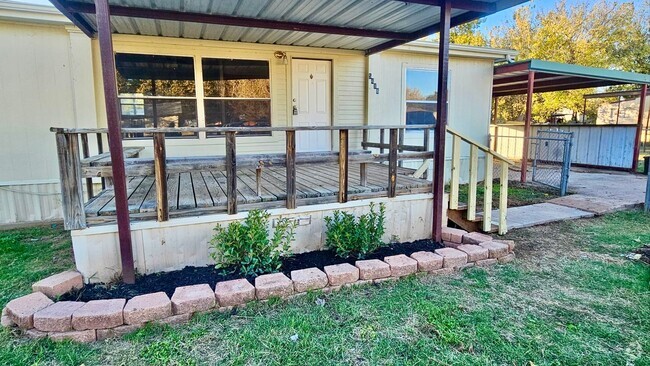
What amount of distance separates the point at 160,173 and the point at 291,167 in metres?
1.12

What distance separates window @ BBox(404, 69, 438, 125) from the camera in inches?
285

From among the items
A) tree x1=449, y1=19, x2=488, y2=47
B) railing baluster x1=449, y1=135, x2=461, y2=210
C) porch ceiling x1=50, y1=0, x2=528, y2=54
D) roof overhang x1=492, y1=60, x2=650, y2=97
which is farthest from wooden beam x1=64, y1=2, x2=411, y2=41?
tree x1=449, y1=19, x2=488, y2=47

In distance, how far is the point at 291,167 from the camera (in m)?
3.43

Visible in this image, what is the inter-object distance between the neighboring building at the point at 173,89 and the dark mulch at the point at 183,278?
3.02 metres

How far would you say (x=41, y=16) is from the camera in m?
4.70

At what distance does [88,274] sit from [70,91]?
341 cm

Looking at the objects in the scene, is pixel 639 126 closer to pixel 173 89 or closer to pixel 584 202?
pixel 584 202

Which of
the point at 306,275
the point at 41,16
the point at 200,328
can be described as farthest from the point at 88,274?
the point at 41,16

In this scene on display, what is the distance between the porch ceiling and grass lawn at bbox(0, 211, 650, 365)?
276cm

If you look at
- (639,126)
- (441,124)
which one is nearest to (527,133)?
(639,126)

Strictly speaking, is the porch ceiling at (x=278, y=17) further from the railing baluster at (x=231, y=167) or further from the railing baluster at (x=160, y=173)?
the railing baluster at (x=160, y=173)

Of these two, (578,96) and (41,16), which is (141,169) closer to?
(41,16)

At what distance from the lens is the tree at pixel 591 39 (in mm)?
17859

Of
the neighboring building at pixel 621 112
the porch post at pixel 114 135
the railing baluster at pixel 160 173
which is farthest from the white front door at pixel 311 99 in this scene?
the neighboring building at pixel 621 112
